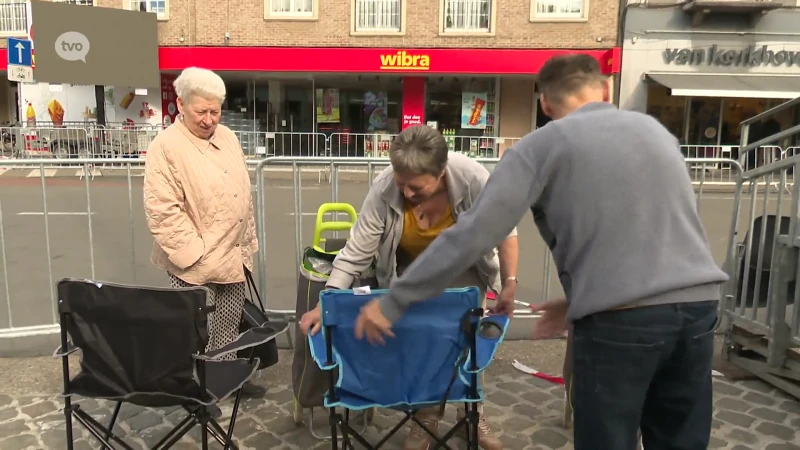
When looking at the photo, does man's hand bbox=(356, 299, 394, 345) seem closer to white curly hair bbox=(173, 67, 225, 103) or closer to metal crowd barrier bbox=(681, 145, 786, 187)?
white curly hair bbox=(173, 67, 225, 103)

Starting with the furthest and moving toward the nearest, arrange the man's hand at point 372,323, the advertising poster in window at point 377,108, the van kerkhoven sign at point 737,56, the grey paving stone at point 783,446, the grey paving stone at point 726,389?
the advertising poster in window at point 377,108 → the van kerkhoven sign at point 737,56 → the grey paving stone at point 726,389 → the grey paving stone at point 783,446 → the man's hand at point 372,323

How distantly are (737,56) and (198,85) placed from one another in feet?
62.1

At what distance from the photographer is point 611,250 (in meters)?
1.82

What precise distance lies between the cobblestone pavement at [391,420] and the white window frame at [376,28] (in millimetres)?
16032

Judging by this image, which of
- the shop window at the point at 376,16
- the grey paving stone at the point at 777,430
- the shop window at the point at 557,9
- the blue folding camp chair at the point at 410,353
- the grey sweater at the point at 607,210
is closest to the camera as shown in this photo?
the grey sweater at the point at 607,210

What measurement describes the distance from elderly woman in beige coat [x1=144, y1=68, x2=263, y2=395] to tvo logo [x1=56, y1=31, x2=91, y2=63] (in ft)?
58.7

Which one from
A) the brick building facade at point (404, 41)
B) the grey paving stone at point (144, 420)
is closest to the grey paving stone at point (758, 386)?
the grey paving stone at point (144, 420)

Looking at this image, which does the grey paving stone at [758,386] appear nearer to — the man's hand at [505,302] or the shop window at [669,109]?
the man's hand at [505,302]

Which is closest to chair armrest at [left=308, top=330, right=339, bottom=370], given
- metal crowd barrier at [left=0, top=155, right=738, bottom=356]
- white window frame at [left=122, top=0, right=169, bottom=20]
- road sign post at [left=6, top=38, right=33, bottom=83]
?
metal crowd barrier at [left=0, top=155, right=738, bottom=356]

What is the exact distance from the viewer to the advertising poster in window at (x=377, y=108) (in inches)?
790

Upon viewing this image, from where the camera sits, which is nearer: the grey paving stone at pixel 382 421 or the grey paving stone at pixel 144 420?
the grey paving stone at pixel 382 421

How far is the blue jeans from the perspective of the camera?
6.07 feet

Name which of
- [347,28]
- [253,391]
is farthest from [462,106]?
[253,391]

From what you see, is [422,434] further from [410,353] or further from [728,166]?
[728,166]
